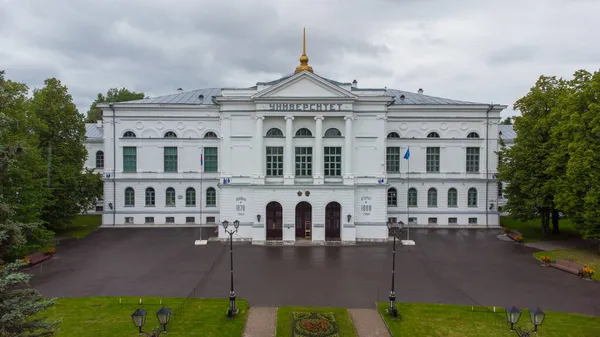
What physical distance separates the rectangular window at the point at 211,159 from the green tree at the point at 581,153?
29.4 metres

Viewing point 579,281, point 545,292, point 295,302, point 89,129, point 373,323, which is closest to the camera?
point 373,323

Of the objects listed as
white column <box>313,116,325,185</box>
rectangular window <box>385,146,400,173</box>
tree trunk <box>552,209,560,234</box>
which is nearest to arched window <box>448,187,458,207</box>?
rectangular window <box>385,146,400,173</box>

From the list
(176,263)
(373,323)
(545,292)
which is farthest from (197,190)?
(545,292)

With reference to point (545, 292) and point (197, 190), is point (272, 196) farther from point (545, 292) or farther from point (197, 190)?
point (545, 292)

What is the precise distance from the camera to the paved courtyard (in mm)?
19391

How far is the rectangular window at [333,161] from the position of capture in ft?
105

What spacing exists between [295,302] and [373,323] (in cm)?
410

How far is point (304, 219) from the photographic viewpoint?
1238 inches

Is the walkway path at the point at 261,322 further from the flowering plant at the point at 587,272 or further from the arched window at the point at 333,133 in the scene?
the flowering plant at the point at 587,272

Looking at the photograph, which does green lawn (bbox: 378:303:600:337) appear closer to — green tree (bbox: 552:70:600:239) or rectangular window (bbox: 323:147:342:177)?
green tree (bbox: 552:70:600:239)

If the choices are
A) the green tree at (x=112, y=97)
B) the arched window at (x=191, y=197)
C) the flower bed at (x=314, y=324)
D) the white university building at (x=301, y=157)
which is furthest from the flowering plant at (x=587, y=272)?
the green tree at (x=112, y=97)

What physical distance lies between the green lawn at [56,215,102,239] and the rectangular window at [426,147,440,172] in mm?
33072

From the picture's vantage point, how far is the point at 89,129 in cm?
4744

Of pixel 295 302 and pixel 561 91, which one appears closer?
pixel 295 302
